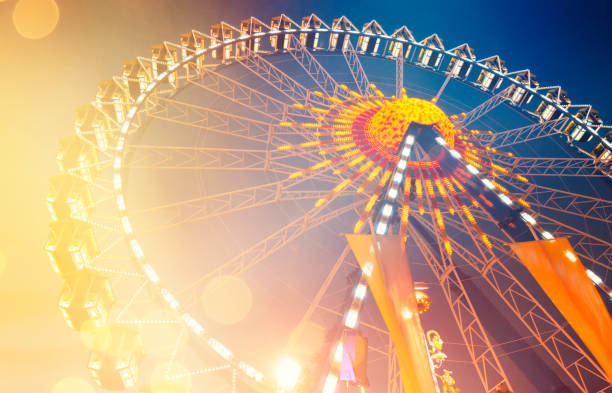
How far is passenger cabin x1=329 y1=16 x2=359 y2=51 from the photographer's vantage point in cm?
1564

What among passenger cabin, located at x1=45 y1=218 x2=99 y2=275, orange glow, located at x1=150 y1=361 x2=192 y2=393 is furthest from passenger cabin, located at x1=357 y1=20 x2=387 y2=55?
orange glow, located at x1=150 y1=361 x2=192 y2=393

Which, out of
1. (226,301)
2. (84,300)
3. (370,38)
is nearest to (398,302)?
(84,300)

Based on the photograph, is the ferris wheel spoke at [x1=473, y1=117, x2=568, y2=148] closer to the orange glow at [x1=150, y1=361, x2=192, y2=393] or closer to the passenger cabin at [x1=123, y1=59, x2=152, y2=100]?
the passenger cabin at [x1=123, y1=59, x2=152, y2=100]

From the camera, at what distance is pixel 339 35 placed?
619 inches

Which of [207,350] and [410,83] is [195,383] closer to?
[207,350]

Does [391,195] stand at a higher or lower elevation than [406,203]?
lower

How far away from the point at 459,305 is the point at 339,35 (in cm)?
1389

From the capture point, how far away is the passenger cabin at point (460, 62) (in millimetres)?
16250

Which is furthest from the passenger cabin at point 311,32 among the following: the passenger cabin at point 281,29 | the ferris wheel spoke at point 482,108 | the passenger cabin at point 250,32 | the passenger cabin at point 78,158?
the passenger cabin at point 78,158

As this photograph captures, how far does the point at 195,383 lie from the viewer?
38.7 ft

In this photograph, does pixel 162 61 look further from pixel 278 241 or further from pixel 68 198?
pixel 278 241

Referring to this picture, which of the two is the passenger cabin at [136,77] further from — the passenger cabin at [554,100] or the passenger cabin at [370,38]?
the passenger cabin at [554,100]

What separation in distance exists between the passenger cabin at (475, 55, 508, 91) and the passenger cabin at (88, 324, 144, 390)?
62.7ft

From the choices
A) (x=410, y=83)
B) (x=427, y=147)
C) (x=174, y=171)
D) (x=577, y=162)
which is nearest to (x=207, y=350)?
(x=427, y=147)
